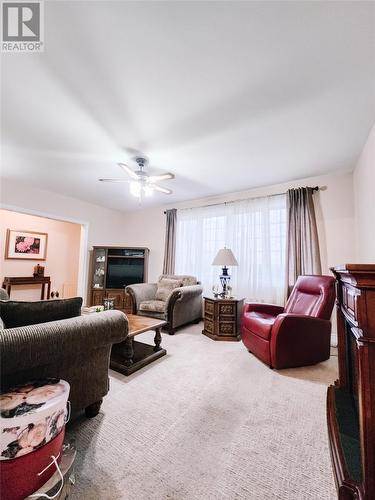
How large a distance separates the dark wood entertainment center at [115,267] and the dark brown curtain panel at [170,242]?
60 centimetres

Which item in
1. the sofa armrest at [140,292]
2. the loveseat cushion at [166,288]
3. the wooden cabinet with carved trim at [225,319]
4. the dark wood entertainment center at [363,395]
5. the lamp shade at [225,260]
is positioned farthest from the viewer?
the loveseat cushion at [166,288]

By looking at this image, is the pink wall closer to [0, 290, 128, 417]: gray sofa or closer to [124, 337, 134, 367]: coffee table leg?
[124, 337, 134, 367]: coffee table leg

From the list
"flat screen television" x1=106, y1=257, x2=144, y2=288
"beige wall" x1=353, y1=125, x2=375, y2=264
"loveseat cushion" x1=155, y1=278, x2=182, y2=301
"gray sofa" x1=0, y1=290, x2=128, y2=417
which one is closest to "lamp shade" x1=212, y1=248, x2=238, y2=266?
"loveseat cushion" x1=155, y1=278, x2=182, y2=301

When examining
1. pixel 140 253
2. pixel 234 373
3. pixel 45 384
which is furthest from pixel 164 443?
pixel 140 253

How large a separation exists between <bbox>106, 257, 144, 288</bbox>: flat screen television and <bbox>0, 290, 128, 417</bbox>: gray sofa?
130 inches

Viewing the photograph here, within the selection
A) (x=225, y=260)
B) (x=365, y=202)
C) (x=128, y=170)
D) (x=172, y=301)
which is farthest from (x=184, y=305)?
(x=365, y=202)

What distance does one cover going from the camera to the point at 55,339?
43.0 inches

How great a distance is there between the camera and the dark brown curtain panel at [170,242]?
175 inches

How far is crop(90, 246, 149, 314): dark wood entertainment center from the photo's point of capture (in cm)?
460

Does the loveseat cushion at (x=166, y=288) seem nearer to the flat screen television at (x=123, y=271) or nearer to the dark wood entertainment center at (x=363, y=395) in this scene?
the flat screen television at (x=123, y=271)

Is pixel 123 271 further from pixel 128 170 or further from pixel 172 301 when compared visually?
pixel 128 170

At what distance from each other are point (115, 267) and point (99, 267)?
380 millimetres

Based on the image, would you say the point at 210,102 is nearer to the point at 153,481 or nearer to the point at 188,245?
the point at 153,481

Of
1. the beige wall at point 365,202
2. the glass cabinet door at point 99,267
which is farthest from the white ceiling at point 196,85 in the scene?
the glass cabinet door at point 99,267
